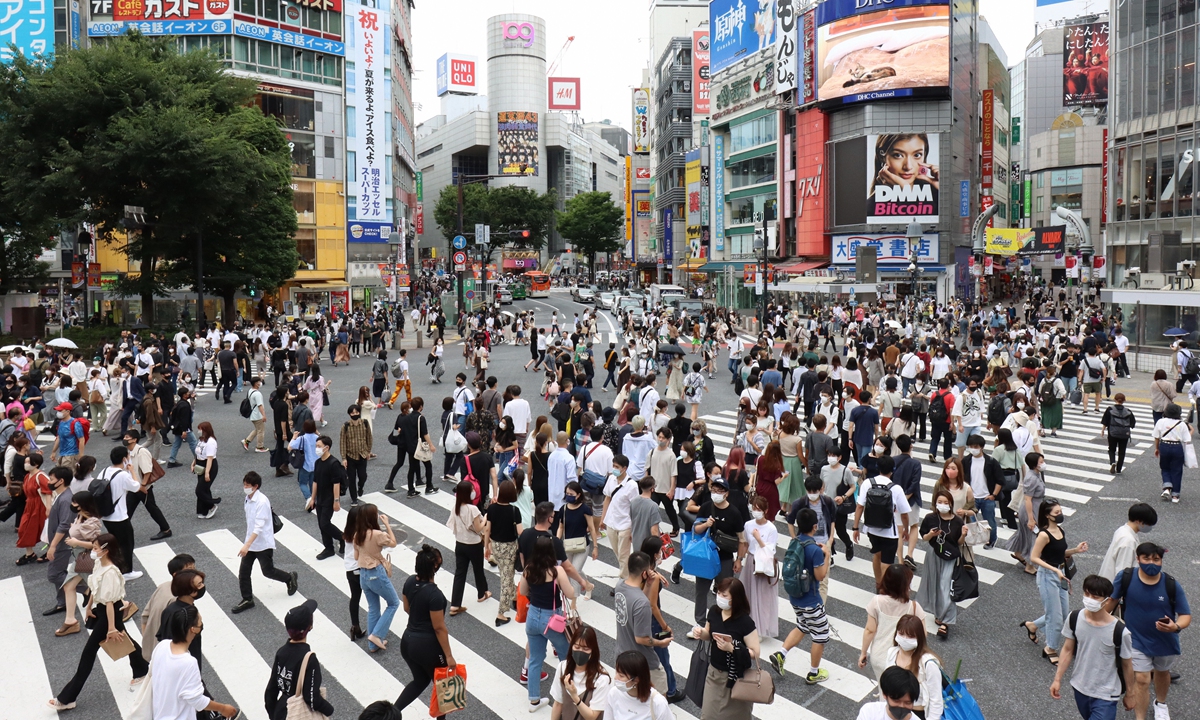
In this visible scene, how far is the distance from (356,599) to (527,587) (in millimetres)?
2256

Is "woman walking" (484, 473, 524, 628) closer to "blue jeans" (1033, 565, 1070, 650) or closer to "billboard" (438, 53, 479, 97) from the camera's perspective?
"blue jeans" (1033, 565, 1070, 650)

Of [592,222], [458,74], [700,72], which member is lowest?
[592,222]

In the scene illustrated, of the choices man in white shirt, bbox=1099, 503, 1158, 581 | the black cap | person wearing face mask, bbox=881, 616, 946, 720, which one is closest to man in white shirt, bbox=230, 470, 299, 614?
the black cap

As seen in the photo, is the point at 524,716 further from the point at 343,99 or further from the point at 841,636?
the point at 343,99

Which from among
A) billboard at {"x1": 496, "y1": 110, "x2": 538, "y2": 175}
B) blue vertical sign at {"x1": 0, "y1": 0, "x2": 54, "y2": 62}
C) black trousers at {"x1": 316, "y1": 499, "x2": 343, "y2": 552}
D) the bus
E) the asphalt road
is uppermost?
billboard at {"x1": 496, "y1": 110, "x2": 538, "y2": 175}

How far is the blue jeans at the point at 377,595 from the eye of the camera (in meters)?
7.89

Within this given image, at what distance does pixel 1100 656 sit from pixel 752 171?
6525cm

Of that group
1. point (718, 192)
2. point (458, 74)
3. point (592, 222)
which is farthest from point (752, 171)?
point (458, 74)

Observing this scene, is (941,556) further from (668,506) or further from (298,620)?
(298,620)

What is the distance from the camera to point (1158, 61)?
104ft

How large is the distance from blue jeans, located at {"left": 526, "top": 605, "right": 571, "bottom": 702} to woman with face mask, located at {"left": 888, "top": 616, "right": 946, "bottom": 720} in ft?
8.52

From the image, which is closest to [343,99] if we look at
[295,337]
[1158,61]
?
[295,337]

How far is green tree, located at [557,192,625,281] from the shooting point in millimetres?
104750

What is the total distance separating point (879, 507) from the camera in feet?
28.0
